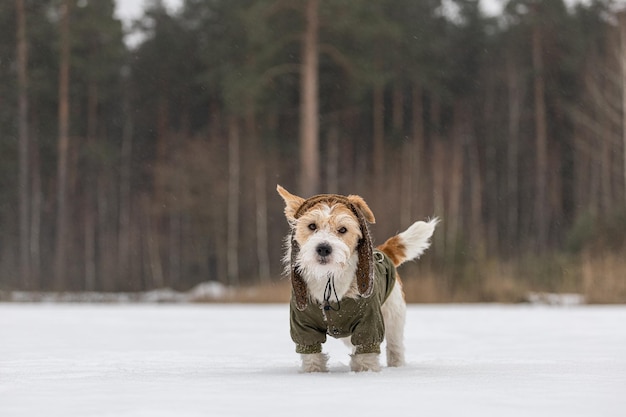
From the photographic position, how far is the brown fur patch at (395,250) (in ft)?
19.9

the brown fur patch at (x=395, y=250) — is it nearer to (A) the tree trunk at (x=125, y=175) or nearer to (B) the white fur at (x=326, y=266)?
(B) the white fur at (x=326, y=266)

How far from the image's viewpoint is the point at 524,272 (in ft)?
57.0

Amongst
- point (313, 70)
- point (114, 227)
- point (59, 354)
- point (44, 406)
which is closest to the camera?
point (44, 406)

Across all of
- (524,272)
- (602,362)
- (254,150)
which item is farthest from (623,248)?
(254,150)

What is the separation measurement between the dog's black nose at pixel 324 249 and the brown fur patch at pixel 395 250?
147 cm

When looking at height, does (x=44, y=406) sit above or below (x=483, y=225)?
below

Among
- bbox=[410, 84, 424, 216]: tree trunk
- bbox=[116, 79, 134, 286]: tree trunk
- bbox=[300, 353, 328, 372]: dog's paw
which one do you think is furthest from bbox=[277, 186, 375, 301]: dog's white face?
bbox=[116, 79, 134, 286]: tree trunk

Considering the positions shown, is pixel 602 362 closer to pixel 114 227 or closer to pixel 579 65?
pixel 579 65

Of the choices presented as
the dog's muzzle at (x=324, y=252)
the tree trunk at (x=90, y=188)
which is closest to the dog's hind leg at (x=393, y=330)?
the dog's muzzle at (x=324, y=252)

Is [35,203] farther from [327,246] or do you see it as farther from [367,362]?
[327,246]

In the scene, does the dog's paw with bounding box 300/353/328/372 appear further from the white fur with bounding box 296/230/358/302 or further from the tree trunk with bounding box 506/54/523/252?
the tree trunk with bounding box 506/54/523/252

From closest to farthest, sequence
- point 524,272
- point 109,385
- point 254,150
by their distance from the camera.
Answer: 1. point 109,385
2. point 524,272
3. point 254,150

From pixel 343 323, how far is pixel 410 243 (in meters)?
1.21

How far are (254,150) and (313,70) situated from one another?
8686 millimetres
